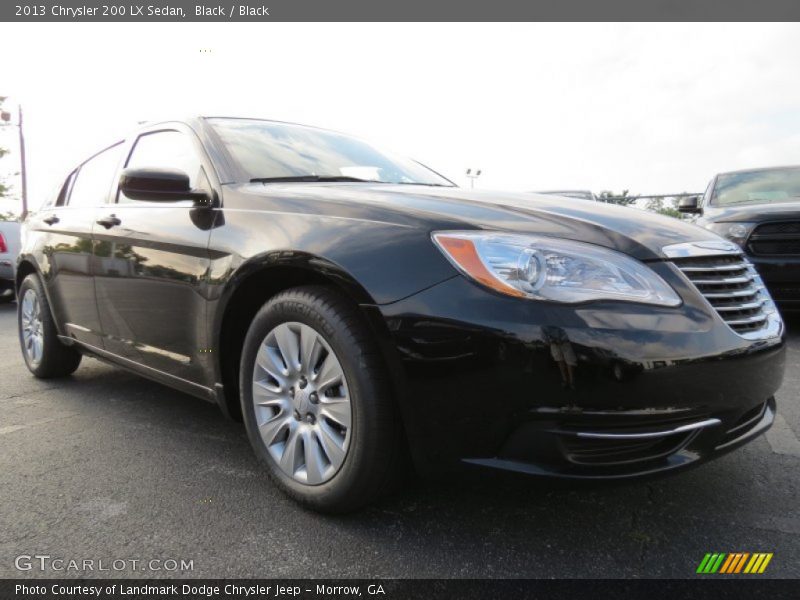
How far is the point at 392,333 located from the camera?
68.2 inches

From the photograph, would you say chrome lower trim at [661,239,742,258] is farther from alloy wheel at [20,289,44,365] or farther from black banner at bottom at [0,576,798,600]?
alloy wheel at [20,289,44,365]

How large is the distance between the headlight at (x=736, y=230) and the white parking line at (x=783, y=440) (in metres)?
2.65

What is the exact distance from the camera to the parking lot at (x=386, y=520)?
175 cm

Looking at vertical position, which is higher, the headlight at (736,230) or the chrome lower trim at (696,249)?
the chrome lower trim at (696,249)

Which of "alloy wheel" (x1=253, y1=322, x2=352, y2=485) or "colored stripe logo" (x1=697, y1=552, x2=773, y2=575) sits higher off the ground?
"alloy wheel" (x1=253, y1=322, x2=352, y2=485)

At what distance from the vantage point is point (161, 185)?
241 centimetres

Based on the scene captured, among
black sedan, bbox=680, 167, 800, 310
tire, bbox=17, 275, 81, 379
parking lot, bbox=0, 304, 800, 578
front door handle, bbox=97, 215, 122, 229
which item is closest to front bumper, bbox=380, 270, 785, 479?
parking lot, bbox=0, 304, 800, 578

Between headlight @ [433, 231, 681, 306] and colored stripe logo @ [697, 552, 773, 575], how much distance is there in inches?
29.6

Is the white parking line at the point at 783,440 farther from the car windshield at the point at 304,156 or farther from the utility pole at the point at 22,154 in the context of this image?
the utility pole at the point at 22,154

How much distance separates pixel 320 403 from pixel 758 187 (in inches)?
245

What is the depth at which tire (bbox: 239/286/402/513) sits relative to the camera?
1811 millimetres

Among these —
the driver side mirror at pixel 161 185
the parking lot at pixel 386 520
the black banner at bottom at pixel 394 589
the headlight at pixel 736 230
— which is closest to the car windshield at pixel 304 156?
the driver side mirror at pixel 161 185

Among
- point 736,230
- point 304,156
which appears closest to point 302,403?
point 304,156

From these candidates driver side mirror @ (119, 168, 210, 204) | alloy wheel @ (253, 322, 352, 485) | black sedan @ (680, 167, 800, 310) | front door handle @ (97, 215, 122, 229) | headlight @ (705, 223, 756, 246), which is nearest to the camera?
alloy wheel @ (253, 322, 352, 485)
